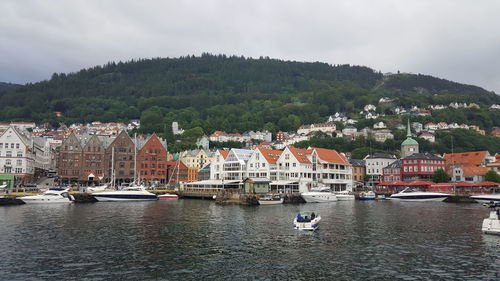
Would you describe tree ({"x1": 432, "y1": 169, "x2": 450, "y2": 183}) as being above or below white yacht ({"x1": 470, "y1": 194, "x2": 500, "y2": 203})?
above

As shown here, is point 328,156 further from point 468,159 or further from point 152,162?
point 152,162

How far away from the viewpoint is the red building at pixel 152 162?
12100 centimetres

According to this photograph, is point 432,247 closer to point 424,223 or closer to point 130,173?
point 424,223

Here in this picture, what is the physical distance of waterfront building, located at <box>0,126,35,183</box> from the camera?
101062 mm

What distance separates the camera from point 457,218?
53.1 meters

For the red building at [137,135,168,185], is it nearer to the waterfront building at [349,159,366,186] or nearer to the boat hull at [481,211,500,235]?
the waterfront building at [349,159,366,186]

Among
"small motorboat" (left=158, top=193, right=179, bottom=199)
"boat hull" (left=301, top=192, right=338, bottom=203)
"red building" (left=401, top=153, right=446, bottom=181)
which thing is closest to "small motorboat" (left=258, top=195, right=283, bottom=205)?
"boat hull" (left=301, top=192, right=338, bottom=203)

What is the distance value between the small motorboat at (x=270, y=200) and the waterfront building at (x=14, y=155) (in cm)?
6455

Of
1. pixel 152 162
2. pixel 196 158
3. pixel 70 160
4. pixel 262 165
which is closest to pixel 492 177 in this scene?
pixel 262 165

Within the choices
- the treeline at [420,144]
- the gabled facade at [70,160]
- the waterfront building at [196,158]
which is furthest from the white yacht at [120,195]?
the treeline at [420,144]

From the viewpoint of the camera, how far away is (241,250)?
102 ft

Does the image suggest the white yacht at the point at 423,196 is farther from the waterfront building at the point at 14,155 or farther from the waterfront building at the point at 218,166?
the waterfront building at the point at 14,155

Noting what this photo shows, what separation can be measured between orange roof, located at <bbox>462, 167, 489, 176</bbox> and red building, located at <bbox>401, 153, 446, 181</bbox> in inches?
285

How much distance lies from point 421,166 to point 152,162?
80.0 metres
